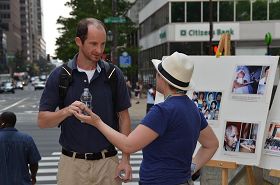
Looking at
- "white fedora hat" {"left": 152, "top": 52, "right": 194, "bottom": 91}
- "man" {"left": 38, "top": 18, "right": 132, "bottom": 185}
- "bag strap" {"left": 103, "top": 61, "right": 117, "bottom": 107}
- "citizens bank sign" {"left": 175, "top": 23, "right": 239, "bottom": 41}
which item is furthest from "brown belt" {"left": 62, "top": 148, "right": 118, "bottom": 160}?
"citizens bank sign" {"left": 175, "top": 23, "right": 239, "bottom": 41}

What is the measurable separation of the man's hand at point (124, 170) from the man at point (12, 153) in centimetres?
230

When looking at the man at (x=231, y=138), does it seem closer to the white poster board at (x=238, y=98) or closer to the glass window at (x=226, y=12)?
the white poster board at (x=238, y=98)

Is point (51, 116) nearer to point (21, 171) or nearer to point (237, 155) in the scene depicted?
point (21, 171)

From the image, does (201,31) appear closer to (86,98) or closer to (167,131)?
(86,98)

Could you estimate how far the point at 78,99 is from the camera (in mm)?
4133

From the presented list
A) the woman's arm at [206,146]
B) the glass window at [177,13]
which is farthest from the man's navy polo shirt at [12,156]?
the glass window at [177,13]

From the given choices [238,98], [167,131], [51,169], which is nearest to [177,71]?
[167,131]

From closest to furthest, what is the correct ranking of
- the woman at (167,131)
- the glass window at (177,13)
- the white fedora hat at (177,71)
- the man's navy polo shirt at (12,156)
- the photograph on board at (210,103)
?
the woman at (167,131), the white fedora hat at (177,71), the man's navy polo shirt at (12,156), the photograph on board at (210,103), the glass window at (177,13)

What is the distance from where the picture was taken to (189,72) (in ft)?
12.4

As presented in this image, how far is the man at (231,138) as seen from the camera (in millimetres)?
6273

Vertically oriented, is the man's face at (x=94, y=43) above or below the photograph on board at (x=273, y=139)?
above

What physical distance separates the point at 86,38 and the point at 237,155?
294cm

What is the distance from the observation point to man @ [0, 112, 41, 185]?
6094mm

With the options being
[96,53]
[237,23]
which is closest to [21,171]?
[96,53]
